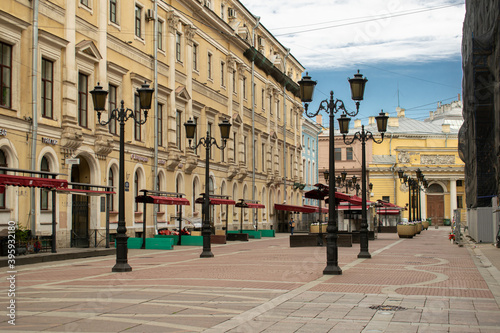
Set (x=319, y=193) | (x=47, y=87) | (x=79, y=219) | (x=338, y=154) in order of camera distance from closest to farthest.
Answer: (x=47, y=87)
(x=79, y=219)
(x=319, y=193)
(x=338, y=154)

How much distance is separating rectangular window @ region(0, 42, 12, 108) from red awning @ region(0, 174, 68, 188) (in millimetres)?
4022

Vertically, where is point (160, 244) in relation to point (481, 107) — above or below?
below

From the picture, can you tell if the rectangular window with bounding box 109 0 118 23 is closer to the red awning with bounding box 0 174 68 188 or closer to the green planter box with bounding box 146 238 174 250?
the green planter box with bounding box 146 238 174 250

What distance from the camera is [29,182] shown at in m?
19.7

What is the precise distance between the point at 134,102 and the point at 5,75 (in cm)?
1080

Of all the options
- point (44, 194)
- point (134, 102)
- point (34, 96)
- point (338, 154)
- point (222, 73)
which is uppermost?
point (222, 73)

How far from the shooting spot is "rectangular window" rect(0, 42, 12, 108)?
22906 millimetres

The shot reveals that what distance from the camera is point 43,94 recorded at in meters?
25.4

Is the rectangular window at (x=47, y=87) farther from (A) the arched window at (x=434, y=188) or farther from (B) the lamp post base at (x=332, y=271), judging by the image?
(A) the arched window at (x=434, y=188)

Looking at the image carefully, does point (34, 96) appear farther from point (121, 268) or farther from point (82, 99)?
point (121, 268)

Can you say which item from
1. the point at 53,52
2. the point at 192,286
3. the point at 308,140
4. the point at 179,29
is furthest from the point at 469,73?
the point at 308,140

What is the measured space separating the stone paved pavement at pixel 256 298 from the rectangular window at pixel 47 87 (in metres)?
8.74

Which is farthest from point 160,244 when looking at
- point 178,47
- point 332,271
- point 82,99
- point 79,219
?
point 178,47

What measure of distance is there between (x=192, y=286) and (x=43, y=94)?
1496cm
